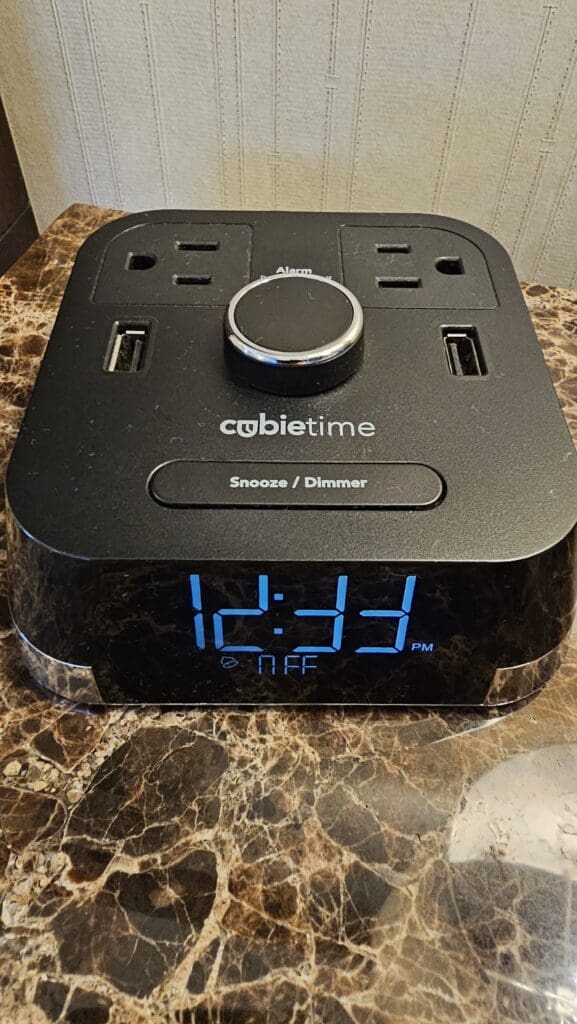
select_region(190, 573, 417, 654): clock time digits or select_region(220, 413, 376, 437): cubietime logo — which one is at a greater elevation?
select_region(220, 413, 376, 437): cubietime logo

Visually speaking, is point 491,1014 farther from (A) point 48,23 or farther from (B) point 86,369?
(A) point 48,23

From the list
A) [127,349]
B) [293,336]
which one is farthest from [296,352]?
[127,349]

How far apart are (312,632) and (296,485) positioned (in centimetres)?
8

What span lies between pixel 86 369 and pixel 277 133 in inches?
20.2

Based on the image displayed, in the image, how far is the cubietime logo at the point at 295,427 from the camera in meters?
0.50

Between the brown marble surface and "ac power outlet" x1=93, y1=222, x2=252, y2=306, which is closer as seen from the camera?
the brown marble surface

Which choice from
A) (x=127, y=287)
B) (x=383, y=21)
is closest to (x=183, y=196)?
(x=383, y=21)

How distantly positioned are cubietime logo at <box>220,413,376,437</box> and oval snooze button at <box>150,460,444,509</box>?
0.09 feet

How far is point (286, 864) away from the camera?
45 cm

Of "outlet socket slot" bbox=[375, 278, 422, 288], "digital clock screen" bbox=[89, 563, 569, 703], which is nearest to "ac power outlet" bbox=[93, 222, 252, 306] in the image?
"outlet socket slot" bbox=[375, 278, 422, 288]

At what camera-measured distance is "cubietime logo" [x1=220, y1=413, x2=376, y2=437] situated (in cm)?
50

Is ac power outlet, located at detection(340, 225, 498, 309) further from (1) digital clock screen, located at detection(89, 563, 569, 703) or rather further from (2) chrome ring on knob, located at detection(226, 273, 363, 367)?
(1) digital clock screen, located at detection(89, 563, 569, 703)

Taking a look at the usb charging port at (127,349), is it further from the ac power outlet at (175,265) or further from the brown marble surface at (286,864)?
the brown marble surface at (286,864)

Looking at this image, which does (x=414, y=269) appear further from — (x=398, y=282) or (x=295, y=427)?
(x=295, y=427)
